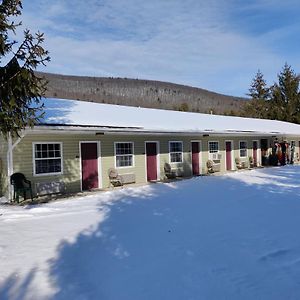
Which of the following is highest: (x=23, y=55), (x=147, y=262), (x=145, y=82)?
(x=145, y=82)

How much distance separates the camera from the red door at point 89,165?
1465cm

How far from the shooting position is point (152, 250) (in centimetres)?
637

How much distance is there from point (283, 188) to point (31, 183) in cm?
922

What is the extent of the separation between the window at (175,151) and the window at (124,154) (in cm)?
293

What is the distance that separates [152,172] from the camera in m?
17.8

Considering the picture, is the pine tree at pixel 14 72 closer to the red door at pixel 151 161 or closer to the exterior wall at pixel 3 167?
the exterior wall at pixel 3 167

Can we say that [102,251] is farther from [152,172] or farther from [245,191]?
[152,172]

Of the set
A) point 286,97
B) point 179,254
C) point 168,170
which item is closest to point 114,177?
point 168,170

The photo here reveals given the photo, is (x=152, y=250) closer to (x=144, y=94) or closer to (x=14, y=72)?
(x=14, y=72)

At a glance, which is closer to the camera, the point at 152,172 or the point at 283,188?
the point at 283,188

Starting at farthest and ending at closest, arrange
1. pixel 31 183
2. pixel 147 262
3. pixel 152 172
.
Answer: pixel 152 172
pixel 31 183
pixel 147 262

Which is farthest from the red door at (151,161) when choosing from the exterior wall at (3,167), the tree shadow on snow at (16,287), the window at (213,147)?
the tree shadow on snow at (16,287)

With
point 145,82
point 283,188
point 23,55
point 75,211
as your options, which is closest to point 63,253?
point 75,211

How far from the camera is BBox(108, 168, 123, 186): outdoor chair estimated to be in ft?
50.8
